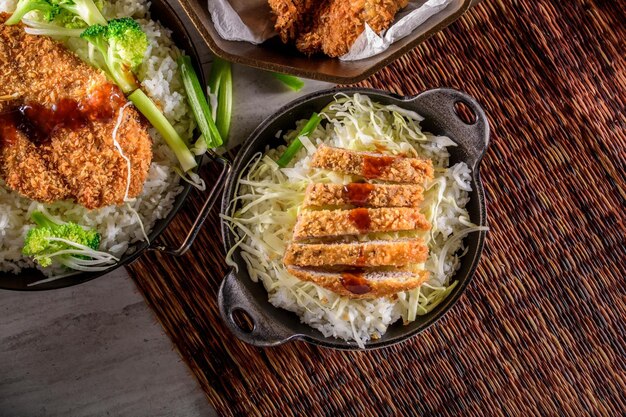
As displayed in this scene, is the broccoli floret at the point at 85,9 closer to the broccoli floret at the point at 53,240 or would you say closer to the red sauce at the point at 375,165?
the broccoli floret at the point at 53,240

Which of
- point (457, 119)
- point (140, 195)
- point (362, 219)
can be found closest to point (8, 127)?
point (140, 195)

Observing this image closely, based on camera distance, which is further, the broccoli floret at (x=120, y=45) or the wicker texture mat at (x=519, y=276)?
the wicker texture mat at (x=519, y=276)

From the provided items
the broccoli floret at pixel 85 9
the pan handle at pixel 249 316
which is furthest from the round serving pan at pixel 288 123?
the broccoli floret at pixel 85 9

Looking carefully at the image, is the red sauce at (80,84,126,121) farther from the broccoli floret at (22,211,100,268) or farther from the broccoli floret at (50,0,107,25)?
the broccoli floret at (22,211,100,268)

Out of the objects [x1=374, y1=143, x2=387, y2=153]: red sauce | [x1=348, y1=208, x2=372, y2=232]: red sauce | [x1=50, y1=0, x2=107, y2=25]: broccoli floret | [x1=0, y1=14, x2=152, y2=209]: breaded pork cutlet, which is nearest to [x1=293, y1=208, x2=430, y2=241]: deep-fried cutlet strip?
[x1=348, y1=208, x2=372, y2=232]: red sauce

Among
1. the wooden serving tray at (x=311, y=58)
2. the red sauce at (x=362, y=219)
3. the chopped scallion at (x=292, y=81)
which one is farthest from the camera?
the chopped scallion at (x=292, y=81)

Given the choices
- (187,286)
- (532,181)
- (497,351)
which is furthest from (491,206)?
(187,286)
